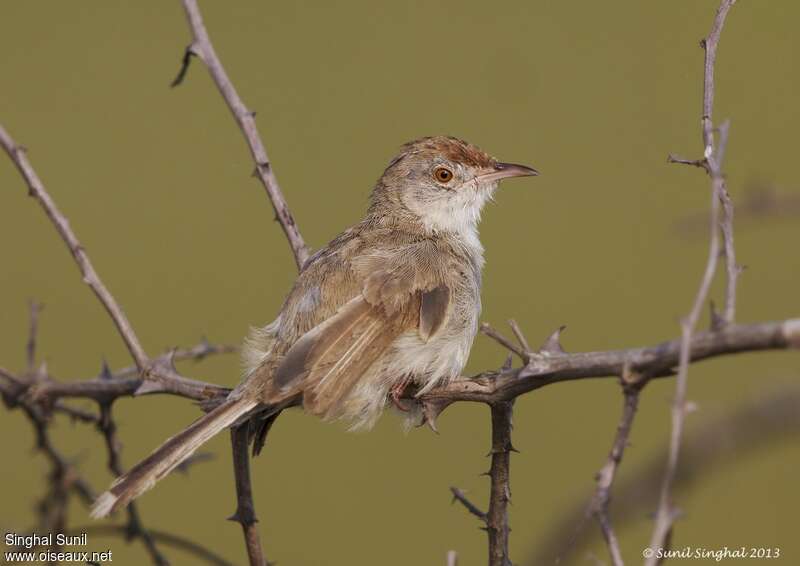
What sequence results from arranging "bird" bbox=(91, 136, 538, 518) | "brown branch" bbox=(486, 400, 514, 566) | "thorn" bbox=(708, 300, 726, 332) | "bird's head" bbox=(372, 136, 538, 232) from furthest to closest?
1. "bird's head" bbox=(372, 136, 538, 232)
2. "bird" bbox=(91, 136, 538, 518)
3. "brown branch" bbox=(486, 400, 514, 566)
4. "thorn" bbox=(708, 300, 726, 332)

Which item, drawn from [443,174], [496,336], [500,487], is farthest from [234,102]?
[496,336]

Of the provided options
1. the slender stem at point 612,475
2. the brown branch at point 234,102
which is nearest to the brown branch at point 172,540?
the brown branch at point 234,102

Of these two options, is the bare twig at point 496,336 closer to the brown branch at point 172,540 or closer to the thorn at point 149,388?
the thorn at point 149,388

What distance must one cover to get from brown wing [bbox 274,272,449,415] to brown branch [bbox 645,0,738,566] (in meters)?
1.55

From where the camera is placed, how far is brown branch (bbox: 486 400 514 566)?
304 cm

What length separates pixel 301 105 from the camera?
12.3m

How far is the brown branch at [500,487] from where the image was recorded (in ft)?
9.97

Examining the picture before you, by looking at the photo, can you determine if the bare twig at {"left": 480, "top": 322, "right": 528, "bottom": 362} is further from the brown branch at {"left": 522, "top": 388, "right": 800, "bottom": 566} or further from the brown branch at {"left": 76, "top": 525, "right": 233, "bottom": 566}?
the brown branch at {"left": 76, "top": 525, "right": 233, "bottom": 566}

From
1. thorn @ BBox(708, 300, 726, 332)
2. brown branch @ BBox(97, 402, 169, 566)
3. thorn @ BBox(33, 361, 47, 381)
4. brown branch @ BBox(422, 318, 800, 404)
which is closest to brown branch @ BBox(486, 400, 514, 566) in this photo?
brown branch @ BBox(422, 318, 800, 404)

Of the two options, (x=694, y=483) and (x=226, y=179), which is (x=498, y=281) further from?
(x=694, y=483)

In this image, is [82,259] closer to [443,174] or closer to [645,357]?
[443,174]

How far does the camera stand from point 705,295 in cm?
213

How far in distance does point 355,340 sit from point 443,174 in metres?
1.75

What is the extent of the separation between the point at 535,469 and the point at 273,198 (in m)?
4.84
